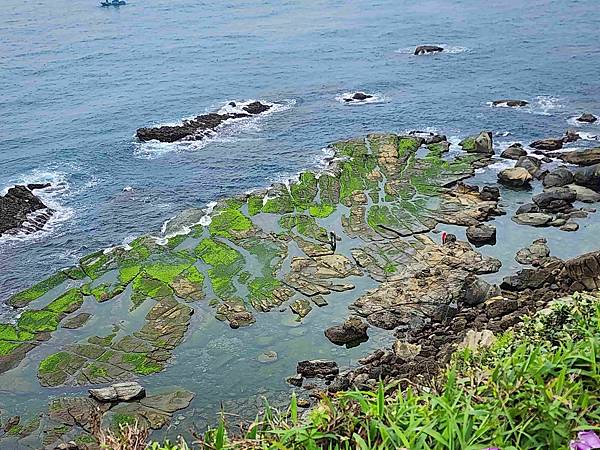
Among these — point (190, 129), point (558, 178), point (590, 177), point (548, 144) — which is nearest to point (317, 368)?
point (558, 178)

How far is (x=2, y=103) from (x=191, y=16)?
48.9 meters

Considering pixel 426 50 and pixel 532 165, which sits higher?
pixel 426 50

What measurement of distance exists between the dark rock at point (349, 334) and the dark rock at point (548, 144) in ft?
73.8

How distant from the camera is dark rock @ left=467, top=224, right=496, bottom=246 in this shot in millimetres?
30719

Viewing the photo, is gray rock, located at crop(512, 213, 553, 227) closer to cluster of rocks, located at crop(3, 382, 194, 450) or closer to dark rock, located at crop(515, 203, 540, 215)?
dark rock, located at crop(515, 203, 540, 215)

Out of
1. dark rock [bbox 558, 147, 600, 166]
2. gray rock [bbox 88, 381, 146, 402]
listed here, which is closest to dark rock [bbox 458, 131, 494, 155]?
dark rock [bbox 558, 147, 600, 166]

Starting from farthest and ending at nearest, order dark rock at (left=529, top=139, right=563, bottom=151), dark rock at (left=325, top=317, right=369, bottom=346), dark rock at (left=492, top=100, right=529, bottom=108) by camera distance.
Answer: dark rock at (left=492, top=100, right=529, bottom=108) < dark rock at (left=529, top=139, right=563, bottom=151) < dark rock at (left=325, top=317, right=369, bottom=346)

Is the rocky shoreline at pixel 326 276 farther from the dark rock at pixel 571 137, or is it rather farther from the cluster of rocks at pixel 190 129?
the cluster of rocks at pixel 190 129

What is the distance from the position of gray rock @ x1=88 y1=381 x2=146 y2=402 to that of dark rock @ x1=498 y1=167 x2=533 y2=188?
2340 cm

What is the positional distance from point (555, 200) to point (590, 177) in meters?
3.32

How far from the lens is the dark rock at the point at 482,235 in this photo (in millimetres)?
30719

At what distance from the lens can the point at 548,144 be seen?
4116 cm

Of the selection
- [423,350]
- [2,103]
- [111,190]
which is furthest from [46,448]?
[2,103]

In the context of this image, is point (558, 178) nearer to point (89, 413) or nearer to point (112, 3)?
point (89, 413)
